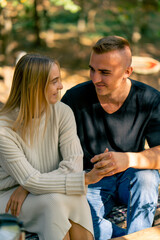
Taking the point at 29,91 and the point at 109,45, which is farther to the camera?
the point at 109,45

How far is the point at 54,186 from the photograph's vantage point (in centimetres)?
200

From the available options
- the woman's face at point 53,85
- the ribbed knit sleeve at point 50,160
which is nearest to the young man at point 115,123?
the ribbed knit sleeve at point 50,160

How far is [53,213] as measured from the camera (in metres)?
1.95

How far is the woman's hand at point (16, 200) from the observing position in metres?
2.01

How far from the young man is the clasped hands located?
180 mm

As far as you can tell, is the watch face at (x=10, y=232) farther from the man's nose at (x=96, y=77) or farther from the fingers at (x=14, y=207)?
the man's nose at (x=96, y=77)

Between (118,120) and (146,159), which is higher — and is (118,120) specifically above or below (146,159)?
above

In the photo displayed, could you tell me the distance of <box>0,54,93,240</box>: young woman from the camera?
198 centimetres

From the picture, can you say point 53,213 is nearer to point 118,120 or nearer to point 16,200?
point 16,200

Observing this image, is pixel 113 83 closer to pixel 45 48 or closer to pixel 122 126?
pixel 122 126

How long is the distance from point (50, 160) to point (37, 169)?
0.10 meters

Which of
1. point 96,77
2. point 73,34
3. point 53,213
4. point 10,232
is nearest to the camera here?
point 10,232

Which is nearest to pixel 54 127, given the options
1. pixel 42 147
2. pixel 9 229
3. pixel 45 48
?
pixel 42 147

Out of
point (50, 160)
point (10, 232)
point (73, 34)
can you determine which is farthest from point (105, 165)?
point (73, 34)
